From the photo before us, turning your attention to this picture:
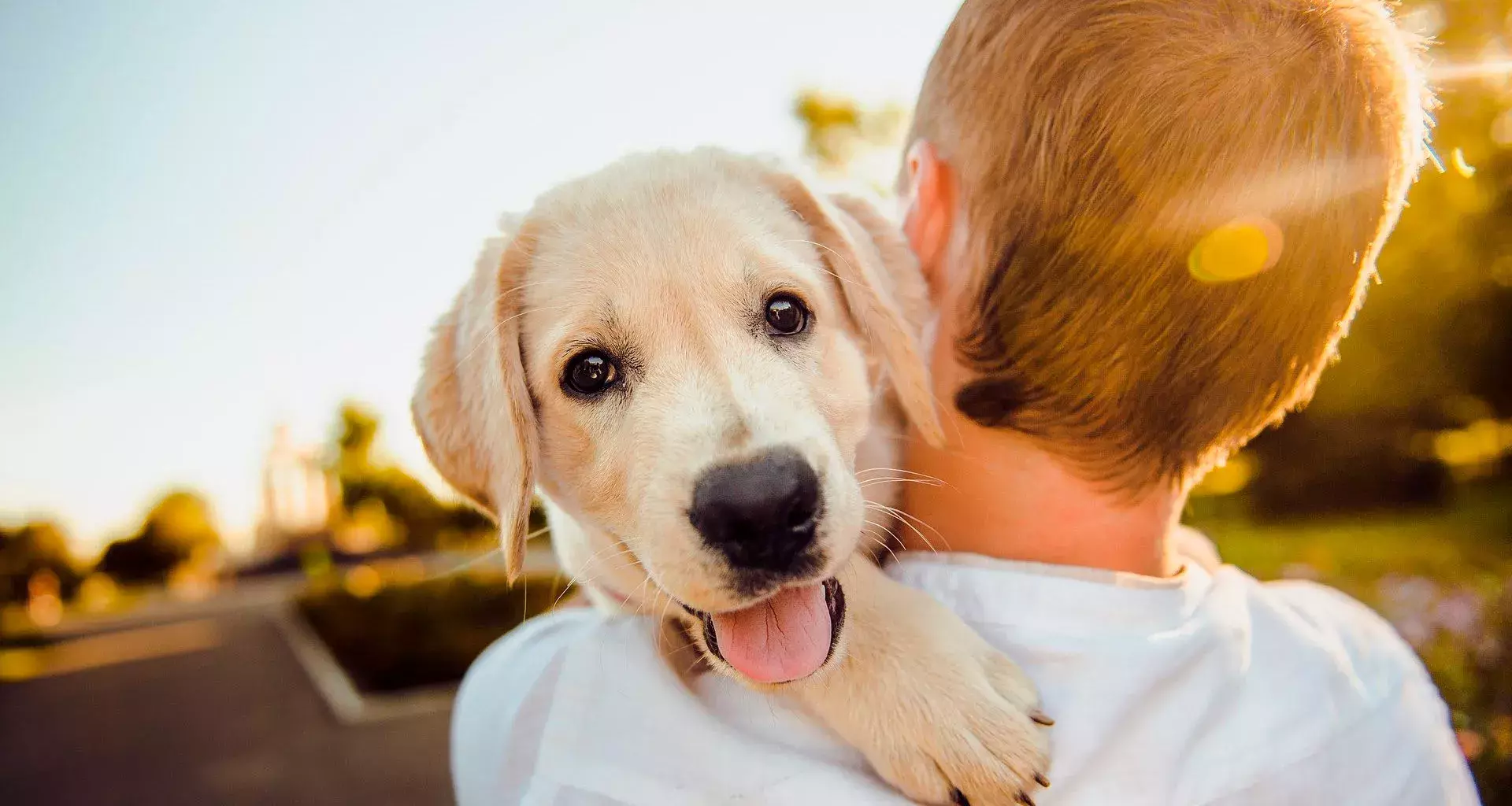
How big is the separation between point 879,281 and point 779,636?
3.19ft

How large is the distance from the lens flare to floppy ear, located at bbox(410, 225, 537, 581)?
1.72 m

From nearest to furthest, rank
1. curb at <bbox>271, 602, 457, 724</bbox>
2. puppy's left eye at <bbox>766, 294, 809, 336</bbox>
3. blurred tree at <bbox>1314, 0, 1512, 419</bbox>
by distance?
puppy's left eye at <bbox>766, 294, 809, 336</bbox>, curb at <bbox>271, 602, 457, 724</bbox>, blurred tree at <bbox>1314, 0, 1512, 419</bbox>

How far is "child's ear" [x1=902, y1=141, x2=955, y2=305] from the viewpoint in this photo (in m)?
→ 2.41

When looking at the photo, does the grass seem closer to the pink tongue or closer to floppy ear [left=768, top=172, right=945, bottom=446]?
floppy ear [left=768, top=172, right=945, bottom=446]

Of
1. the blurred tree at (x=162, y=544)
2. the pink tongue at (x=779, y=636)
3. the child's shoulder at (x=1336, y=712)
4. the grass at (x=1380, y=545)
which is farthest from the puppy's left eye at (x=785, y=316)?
the blurred tree at (x=162, y=544)

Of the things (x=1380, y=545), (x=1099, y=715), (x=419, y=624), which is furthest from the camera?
(x=419, y=624)

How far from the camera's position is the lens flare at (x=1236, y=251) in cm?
208

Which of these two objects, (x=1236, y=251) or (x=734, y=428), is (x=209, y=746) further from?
(x=1236, y=251)

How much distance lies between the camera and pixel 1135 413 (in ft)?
7.27

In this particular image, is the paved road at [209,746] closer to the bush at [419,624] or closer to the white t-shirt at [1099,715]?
the bush at [419,624]

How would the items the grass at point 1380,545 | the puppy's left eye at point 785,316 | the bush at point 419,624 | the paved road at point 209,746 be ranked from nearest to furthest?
the puppy's left eye at point 785,316 → the grass at point 1380,545 → the paved road at point 209,746 → the bush at point 419,624

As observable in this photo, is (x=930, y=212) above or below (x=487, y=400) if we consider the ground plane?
above

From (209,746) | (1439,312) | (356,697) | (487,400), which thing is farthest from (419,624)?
(1439,312)

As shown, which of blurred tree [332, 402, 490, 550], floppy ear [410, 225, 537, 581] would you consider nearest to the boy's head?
floppy ear [410, 225, 537, 581]
